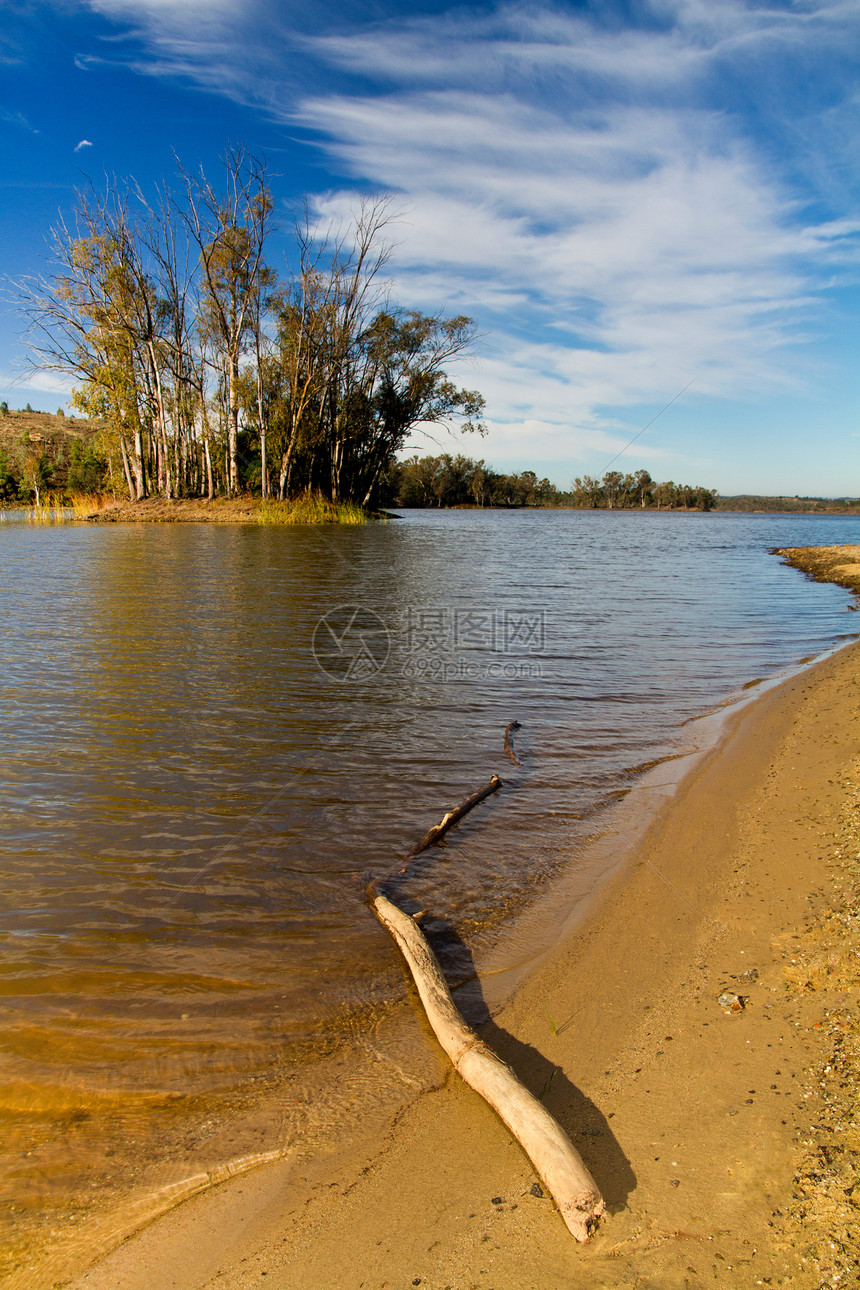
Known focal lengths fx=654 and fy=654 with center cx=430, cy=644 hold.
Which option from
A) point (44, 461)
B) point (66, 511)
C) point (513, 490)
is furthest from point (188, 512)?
point (513, 490)

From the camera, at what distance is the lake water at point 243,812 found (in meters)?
2.49

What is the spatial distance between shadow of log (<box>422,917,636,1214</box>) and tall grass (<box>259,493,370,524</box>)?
3358cm

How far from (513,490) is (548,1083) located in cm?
15522

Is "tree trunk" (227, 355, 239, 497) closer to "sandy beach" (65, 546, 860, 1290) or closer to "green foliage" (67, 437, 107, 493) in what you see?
"green foliage" (67, 437, 107, 493)

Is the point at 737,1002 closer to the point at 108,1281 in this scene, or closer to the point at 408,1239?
the point at 408,1239

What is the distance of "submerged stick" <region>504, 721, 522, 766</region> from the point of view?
5.78m

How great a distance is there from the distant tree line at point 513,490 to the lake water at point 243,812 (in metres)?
48.8

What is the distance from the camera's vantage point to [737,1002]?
2.77m

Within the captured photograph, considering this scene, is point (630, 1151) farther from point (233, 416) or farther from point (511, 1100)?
point (233, 416)

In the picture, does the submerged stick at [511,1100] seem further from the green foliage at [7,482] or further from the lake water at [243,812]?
the green foliage at [7,482]

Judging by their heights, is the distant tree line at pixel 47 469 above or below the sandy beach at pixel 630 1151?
above

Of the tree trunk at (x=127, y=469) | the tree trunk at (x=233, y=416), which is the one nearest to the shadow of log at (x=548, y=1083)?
the tree trunk at (x=233, y=416)

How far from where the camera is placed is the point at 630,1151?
82.9 inches

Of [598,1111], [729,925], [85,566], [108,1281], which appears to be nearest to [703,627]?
[729,925]
